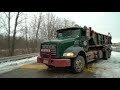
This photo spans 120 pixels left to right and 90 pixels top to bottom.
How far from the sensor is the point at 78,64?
27.3ft

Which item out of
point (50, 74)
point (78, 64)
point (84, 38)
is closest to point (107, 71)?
point (78, 64)

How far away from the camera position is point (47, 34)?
36.1 metres

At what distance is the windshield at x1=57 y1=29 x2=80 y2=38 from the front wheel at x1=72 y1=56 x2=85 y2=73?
1.50 meters

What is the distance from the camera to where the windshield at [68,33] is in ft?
30.6

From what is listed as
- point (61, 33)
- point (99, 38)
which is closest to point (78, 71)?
point (61, 33)

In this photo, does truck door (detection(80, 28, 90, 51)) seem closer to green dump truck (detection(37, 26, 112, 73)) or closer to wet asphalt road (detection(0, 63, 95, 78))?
green dump truck (detection(37, 26, 112, 73))

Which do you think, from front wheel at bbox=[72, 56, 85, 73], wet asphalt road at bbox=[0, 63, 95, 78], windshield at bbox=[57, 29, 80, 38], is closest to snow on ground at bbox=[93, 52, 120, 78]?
wet asphalt road at bbox=[0, 63, 95, 78]

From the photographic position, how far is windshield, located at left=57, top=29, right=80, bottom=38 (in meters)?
9.33

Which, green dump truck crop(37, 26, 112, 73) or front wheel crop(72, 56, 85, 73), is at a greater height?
green dump truck crop(37, 26, 112, 73)

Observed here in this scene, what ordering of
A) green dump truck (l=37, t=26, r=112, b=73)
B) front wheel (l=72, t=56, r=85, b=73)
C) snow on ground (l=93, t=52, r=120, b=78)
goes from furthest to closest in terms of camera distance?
1. front wheel (l=72, t=56, r=85, b=73)
2. green dump truck (l=37, t=26, r=112, b=73)
3. snow on ground (l=93, t=52, r=120, b=78)

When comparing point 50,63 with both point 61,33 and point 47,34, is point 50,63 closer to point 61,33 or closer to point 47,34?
point 61,33

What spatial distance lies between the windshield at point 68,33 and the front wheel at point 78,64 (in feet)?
4.93

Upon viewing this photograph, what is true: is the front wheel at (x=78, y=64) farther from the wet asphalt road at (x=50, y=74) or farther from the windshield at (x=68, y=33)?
the windshield at (x=68, y=33)
